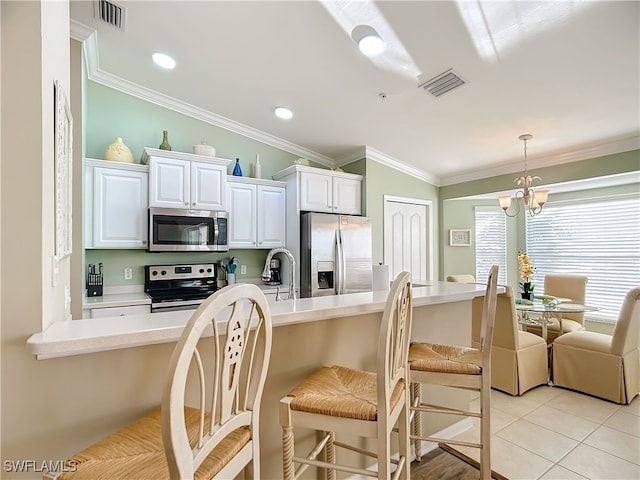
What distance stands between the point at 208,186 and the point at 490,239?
4.73 m

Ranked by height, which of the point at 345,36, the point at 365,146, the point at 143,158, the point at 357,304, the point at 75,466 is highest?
the point at 345,36

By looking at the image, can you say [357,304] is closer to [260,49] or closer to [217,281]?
[260,49]

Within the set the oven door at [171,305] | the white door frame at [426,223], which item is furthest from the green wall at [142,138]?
the white door frame at [426,223]

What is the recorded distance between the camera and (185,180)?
11.1 feet

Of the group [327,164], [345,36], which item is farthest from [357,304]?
[327,164]

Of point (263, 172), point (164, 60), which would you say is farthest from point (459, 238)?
point (164, 60)

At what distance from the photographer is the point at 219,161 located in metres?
3.59

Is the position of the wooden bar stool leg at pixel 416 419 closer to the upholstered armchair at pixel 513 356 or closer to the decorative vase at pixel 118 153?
the upholstered armchair at pixel 513 356

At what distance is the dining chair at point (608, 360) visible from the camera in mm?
2842

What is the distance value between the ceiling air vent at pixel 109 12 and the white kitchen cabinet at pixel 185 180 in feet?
3.44

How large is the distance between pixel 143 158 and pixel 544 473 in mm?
4091

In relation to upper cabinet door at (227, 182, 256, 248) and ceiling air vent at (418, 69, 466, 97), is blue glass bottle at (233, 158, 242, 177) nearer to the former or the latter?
upper cabinet door at (227, 182, 256, 248)

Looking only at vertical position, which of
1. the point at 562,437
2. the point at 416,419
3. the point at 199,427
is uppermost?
the point at 199,427

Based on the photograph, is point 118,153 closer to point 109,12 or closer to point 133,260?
point 133,260
